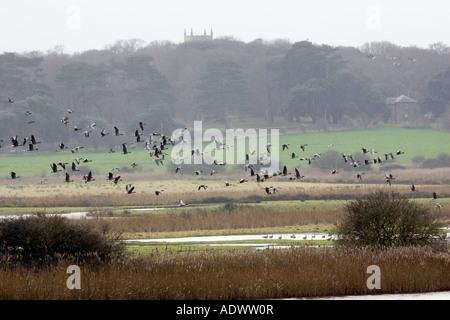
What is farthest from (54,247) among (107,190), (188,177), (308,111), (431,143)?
(308,111)

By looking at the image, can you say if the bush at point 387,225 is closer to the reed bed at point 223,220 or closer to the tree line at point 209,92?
the reed bed at point 223,220

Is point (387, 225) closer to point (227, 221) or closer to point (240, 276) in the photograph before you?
point (240, 276)

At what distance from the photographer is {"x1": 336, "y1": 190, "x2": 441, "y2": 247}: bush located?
120 ft

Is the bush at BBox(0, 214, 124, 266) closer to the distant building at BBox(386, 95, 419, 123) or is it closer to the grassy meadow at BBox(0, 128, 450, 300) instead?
the grassy meadow at BBox(0, 128, 450, 300)

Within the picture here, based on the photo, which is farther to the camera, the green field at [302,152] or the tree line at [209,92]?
the tree line at [209,92]

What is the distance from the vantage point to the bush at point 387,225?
3644cm

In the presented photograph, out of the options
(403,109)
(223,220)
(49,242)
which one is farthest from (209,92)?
(49,242)

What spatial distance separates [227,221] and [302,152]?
78738 millimetres

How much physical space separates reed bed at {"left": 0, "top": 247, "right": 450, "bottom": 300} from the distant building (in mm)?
133005

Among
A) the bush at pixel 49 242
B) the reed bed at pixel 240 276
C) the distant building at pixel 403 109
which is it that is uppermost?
the distant building at pixel 403 109

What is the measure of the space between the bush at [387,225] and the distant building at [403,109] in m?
127

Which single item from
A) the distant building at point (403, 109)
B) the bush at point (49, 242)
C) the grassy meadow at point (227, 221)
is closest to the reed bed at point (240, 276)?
the grassy meadow at point (227, 221)

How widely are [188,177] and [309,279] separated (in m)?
85.9

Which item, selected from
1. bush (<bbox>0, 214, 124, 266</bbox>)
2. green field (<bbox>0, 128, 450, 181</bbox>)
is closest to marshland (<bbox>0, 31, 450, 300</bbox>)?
bush (<bbox>0, 214, 124, 266</bbox>)
